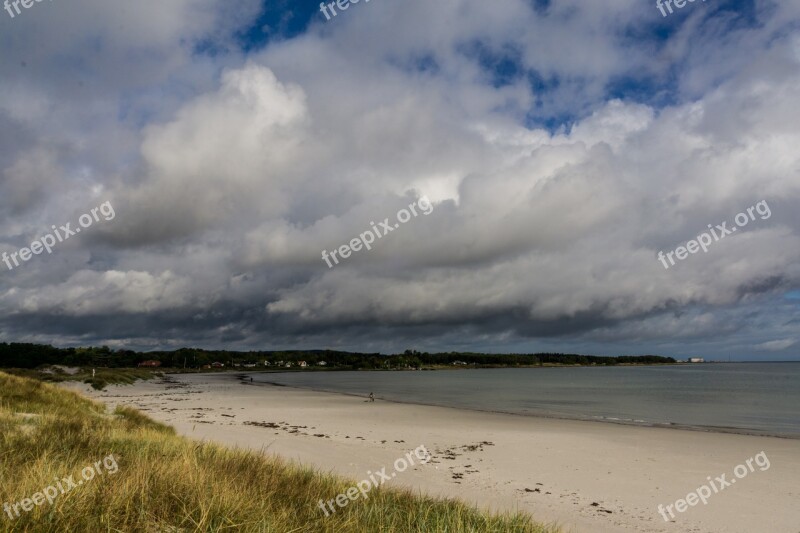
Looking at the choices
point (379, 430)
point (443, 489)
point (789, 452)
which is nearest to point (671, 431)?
point (789, 452)

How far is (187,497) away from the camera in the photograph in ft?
19.6

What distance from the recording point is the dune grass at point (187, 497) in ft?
17.1

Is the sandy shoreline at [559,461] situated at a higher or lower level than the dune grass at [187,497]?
lower

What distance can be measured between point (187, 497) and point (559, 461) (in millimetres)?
15313

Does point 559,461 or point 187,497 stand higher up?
point 187,497

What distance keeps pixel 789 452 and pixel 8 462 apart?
2591 cm

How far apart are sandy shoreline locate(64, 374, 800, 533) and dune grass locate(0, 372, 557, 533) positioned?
3.63ft

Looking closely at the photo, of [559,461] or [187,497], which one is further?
[559,461]

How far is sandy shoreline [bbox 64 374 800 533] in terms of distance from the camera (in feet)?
39.2

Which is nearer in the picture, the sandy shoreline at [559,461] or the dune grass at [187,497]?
the dune grass at [187,497]

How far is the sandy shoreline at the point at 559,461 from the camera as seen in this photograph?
1195 cm

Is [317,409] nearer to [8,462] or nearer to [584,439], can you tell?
[584,439]

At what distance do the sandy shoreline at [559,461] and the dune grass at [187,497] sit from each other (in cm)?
111

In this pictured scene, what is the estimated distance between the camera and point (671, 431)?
26.7 metres
